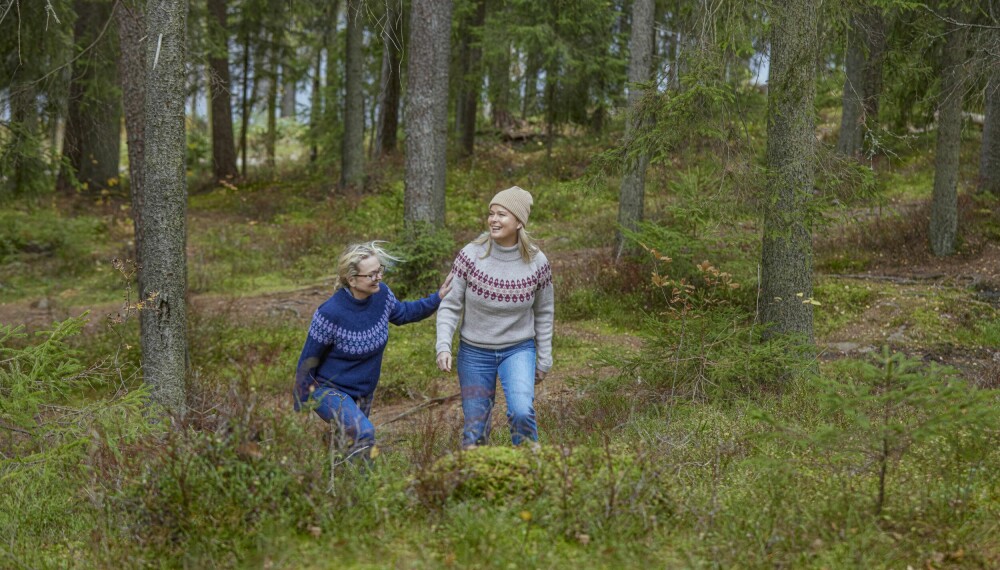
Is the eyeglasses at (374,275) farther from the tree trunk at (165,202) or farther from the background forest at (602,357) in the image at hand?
the tree trunk at (165,202)

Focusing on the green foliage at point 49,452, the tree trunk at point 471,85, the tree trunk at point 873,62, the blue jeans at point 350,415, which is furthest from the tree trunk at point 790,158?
the tree trunk at point 471,85

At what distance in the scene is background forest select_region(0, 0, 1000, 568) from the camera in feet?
12.1

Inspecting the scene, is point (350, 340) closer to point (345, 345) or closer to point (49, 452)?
point (345, 345)

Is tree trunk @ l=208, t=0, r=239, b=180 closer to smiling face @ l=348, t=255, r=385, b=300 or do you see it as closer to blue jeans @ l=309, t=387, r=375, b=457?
smiling face @ l=348, t=255, r=385, b=300

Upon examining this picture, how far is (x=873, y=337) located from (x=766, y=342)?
3.70 meters

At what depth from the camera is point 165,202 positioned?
255 inches

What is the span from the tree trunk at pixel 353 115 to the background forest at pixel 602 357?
14.3 ft

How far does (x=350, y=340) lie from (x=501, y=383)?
1.02m

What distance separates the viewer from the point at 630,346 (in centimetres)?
997

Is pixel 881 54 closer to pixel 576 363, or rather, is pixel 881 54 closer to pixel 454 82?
pixel 576 363

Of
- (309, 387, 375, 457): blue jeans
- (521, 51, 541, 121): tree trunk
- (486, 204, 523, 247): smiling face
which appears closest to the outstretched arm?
(309, 387, 375, 457): blue jeans

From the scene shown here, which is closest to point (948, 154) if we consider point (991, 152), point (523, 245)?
point (991, 152)

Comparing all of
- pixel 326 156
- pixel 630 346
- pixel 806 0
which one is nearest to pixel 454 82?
pixel 326 156

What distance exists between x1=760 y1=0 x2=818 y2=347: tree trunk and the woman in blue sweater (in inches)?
127
